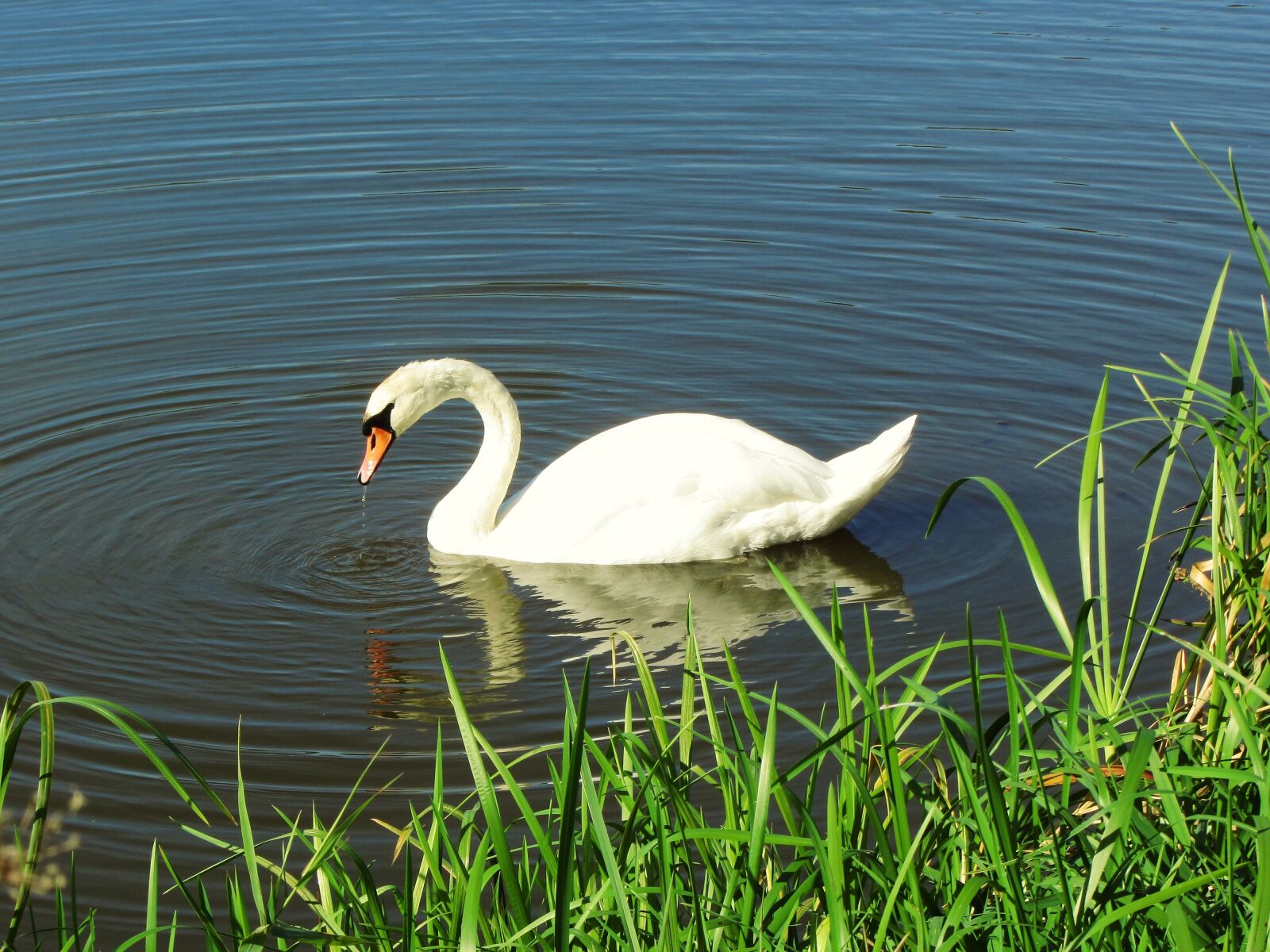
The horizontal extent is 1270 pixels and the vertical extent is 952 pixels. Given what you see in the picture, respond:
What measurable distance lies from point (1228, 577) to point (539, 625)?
3.14 meters

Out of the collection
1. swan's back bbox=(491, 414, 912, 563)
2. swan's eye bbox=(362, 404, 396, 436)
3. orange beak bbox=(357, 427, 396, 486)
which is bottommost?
swan's back bbox=(491, 414, 912, 563)

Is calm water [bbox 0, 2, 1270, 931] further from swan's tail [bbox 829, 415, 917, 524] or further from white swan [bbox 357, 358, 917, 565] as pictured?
swan's tail [bbox 829, 415, 917, 524]

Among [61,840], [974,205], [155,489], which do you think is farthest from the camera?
[974,205]

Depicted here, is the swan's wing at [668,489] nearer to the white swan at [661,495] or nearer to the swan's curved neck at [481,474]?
the white swan at [661,495]

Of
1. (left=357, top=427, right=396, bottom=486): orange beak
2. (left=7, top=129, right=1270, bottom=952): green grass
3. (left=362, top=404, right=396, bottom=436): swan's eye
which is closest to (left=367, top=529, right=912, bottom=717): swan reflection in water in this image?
(left=357, top=427, right=396, bottom=486): orange beak

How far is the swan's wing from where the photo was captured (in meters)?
7.03

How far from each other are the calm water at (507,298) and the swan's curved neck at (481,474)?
17cm

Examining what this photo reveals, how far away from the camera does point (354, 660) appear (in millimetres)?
6180

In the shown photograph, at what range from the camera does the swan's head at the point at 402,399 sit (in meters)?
7.23

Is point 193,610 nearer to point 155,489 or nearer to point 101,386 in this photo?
point 155,489

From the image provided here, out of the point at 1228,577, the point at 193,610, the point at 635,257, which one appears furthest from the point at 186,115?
the point at 1228,577

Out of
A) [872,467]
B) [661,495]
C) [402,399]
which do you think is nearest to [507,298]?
[402,399]

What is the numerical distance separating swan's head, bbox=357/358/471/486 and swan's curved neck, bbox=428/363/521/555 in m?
0.04

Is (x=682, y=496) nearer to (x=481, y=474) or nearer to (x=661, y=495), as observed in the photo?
(x=661, y=495)
